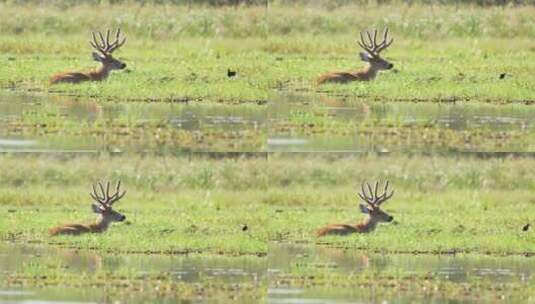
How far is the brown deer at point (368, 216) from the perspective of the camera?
55.3 ft

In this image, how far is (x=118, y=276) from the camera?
54.5 ft

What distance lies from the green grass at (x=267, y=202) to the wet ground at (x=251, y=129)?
0.74 feet

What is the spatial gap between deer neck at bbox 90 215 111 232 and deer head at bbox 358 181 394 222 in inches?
84.1

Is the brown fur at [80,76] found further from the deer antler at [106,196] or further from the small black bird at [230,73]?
the small black bird at [230,73]

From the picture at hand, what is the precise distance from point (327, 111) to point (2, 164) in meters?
2.75

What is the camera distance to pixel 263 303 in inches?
651

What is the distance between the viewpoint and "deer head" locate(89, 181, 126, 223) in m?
16.8

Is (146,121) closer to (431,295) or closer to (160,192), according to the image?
(160,192)

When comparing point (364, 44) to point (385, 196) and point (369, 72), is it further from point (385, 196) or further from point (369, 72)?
point (385, 196)

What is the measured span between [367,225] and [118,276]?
215 cm

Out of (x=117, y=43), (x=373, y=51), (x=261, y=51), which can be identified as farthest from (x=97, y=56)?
(x=373, y=51)

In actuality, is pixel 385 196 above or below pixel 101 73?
below

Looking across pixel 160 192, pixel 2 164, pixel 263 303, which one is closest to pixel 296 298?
pixel 263 303

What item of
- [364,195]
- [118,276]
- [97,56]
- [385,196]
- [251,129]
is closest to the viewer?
[118,276]
